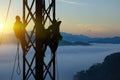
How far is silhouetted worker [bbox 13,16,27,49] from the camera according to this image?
10.4 metres

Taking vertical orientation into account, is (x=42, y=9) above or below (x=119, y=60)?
above

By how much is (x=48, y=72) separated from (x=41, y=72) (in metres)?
0.30

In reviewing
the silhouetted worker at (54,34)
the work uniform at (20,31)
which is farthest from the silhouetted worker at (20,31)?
the silhouetted worker at (54,34)

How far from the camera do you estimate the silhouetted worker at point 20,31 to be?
1037cm

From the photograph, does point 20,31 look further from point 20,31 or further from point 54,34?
point 54,34

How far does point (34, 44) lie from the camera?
1046 cm

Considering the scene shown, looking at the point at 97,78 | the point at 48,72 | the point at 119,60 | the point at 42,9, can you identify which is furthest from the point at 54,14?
the point at 97,78

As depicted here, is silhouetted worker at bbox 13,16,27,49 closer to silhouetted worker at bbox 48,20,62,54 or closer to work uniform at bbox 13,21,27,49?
work uniform at bbox 13,21,27,49

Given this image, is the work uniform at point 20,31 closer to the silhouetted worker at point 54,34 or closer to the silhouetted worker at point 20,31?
the silhouetted worker at point 20,31

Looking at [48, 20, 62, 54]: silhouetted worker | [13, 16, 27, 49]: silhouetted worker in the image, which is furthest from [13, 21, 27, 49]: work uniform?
[48, 20, 62, 54]: silhouetted worker

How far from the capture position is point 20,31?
10.4 m

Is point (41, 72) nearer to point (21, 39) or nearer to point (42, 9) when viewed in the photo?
point (21, 39)

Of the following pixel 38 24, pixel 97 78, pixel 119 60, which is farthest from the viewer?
pixel 97 78

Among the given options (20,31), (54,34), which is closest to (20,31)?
(20,31)
